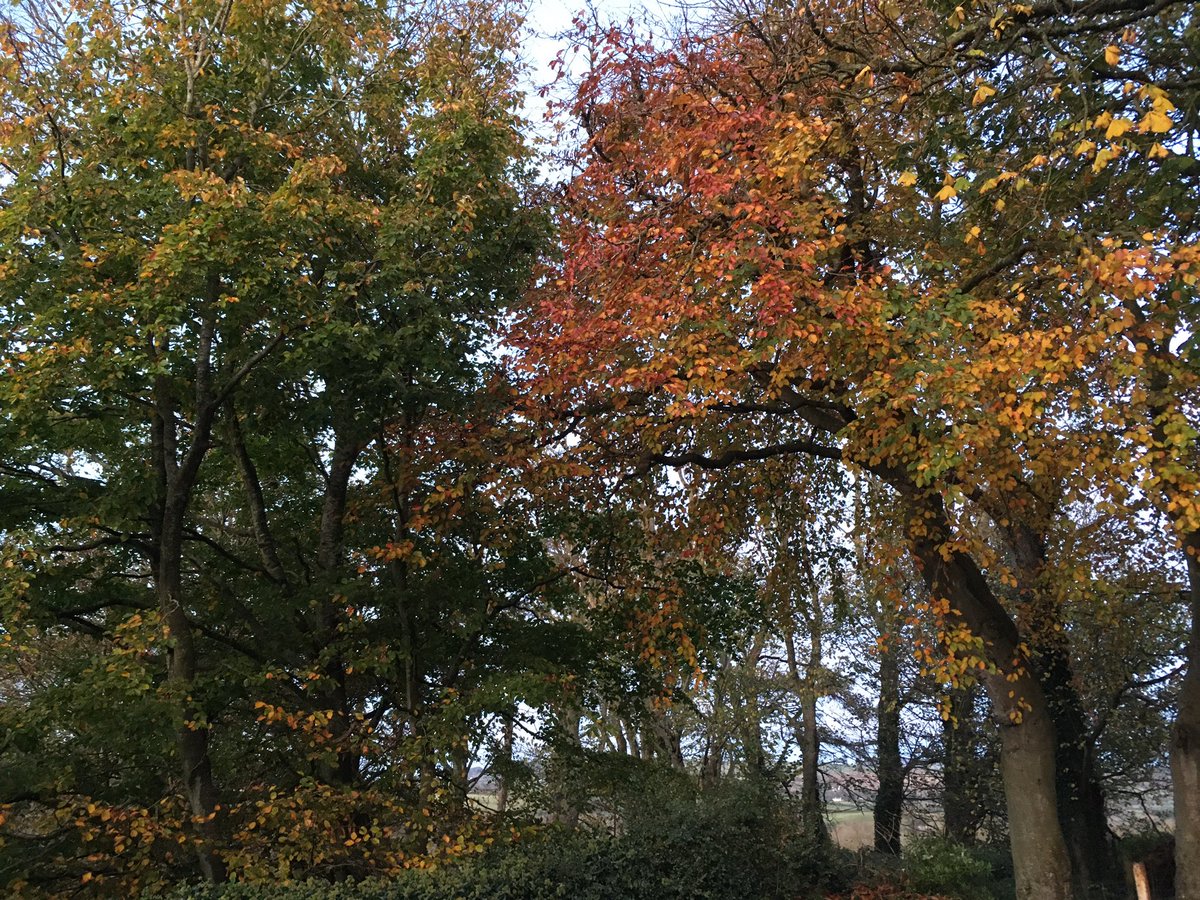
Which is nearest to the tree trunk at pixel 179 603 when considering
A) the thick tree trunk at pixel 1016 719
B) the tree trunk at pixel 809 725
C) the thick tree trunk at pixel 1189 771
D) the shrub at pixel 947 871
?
the thick tree trunk at pixel 1016 719

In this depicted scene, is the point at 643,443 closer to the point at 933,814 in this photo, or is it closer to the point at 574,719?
the point at 574,719

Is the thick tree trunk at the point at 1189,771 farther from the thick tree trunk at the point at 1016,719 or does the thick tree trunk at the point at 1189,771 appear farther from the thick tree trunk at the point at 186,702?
the thick tree trunk at the point at 186,702

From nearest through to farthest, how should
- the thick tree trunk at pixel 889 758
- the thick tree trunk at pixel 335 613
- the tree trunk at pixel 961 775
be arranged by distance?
the thick tree trunk at pixel 335 613
the tree trunk at pixel 961 775
the thick tree trunk at pixel 889 758

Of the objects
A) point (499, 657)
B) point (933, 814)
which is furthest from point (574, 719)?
point (933, 814)

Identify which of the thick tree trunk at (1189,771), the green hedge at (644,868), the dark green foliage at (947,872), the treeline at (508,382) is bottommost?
the dark green foliage at (947,872)

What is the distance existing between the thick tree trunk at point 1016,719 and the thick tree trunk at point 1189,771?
97 cm

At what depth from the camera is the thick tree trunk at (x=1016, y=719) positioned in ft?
28.3

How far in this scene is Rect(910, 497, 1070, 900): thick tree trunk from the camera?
340 inches

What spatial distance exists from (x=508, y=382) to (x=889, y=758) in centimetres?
Answer: 1512

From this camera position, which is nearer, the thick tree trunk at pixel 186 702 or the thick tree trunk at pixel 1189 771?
the thick tree trunk at pixel 1189 771

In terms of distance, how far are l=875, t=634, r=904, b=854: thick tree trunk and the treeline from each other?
855cm

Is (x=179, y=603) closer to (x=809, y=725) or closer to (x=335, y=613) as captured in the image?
(x=335, y=613)

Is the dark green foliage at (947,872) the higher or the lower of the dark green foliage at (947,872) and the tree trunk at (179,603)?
the lower

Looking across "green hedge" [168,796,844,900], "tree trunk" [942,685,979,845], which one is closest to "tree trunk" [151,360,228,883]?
"green hedge" [168,796,844,900]
